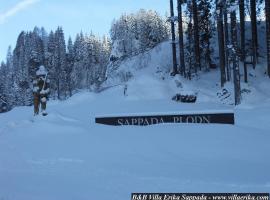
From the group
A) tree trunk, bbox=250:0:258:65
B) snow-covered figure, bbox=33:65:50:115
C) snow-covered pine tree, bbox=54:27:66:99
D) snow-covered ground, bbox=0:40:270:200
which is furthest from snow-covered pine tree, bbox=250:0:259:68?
snow-covered pine tree, bbox=54:27:66:99

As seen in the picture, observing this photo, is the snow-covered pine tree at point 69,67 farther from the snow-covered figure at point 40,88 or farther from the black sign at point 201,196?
the black sign at point 201,196

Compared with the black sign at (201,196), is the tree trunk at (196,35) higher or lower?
higher

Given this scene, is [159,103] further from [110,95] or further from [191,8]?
[191,8]

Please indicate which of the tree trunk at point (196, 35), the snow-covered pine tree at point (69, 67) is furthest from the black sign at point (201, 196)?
the snow-covered pine tree at point (69, 67)

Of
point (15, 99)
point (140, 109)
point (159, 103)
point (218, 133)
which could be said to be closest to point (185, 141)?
point (218, 133)

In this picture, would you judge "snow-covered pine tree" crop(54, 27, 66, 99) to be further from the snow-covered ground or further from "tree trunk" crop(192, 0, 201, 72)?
the snow-covered ground

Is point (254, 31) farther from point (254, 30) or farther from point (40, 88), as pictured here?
point (40, 88)

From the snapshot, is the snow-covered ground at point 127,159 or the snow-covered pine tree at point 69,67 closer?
the snow-covered ground at point 127,159

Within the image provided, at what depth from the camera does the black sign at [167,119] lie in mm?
13969

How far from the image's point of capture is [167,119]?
14.8 m

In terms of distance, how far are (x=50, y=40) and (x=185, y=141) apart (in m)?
111

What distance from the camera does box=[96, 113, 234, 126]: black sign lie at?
45.8 ft

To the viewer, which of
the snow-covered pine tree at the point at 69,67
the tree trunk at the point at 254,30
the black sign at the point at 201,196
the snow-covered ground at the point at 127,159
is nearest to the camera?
the black sign at the point at 201,196

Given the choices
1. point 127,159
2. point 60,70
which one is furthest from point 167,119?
point 60,70
